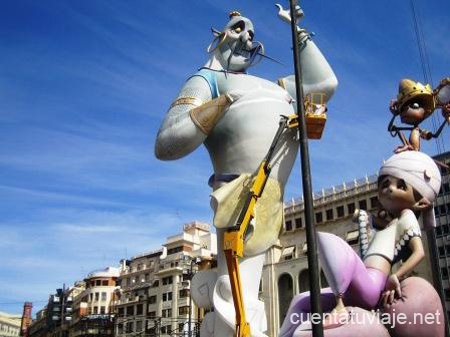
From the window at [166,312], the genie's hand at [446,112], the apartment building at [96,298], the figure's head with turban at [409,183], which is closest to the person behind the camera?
the figure's head with turban at [409,183]

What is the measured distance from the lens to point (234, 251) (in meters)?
9.08

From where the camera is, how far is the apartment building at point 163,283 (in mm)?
40875

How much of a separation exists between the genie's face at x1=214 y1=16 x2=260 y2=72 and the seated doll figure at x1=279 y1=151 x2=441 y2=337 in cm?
399

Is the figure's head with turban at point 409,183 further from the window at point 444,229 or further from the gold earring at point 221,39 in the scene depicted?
the window at point 444,229

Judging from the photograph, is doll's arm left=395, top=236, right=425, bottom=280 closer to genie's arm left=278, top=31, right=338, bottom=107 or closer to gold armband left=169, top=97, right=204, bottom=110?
genie's arm left=278, top=31, right=338, bottom=107

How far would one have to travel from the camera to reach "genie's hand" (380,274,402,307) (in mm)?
6844

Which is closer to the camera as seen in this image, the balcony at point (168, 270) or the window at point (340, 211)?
the window at point (340, 211)

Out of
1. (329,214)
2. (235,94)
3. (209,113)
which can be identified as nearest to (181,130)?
(209,113)

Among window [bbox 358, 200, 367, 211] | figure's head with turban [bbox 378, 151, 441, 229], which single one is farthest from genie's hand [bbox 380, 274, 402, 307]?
window [bbox 358, 200, 367, 211]

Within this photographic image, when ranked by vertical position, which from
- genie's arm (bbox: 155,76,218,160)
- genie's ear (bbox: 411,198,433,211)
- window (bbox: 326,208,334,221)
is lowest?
genie's ear (bbox: 411,198,433,211)

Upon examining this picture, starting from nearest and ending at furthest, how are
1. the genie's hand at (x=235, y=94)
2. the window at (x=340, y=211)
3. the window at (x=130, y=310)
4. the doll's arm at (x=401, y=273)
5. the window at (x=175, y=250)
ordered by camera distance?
1. the doll's arm at (x=401, y=273)
2. the genie's hand at (x=235, y=94)
3. the window at (x=340, y=211)
4. the window at (x=175, y=250)
5. the window at (x=130, y=310)

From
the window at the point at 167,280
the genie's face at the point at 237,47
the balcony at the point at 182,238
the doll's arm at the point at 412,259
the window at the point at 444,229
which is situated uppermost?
the balcony at the point at 182,238

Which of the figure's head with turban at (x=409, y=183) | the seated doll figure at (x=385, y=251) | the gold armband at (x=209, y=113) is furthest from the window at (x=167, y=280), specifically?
the figure's head with turban at (x=409, y=183)

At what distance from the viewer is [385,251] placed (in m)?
7.35
